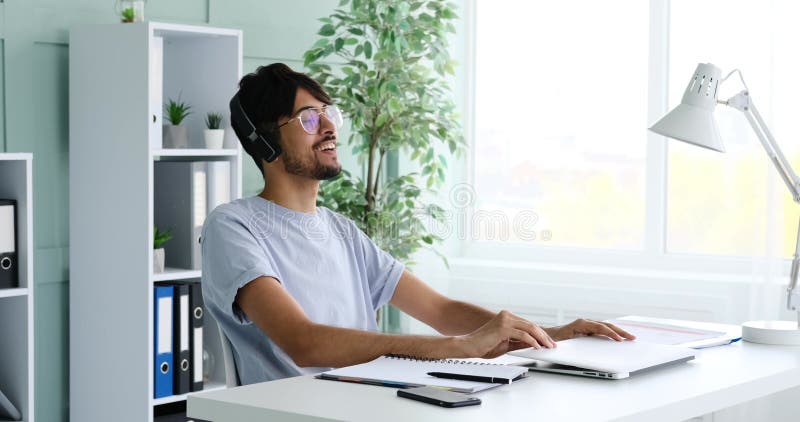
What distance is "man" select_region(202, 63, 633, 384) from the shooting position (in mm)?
1911

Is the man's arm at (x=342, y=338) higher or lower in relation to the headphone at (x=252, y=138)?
lower

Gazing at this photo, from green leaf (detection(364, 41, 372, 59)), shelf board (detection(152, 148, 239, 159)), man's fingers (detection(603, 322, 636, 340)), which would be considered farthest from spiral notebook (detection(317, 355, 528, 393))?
green leaf (detection(364, 41, 372, 59))

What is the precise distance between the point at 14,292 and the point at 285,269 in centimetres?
110

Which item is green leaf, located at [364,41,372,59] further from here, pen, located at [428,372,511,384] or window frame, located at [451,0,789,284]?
pen, located at [428,372,511,384]

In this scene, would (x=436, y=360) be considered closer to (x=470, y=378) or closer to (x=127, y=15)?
(x=470, y=378)

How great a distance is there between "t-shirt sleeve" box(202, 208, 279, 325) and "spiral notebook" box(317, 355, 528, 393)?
304mm

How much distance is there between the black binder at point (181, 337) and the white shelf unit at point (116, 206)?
0.12ft

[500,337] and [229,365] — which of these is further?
[229,365]

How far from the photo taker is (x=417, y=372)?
1.75 m

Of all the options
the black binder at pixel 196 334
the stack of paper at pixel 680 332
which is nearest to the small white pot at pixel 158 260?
the black binder at pixel 196 334

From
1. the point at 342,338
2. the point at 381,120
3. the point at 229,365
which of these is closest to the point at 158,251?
the point at 381,120

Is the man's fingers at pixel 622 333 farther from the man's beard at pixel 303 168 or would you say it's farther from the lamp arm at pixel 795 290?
the man's beard at pixel 303 168

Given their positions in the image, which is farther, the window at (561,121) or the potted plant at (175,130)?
the window at (561,121)

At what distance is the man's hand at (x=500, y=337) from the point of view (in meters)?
1.82
